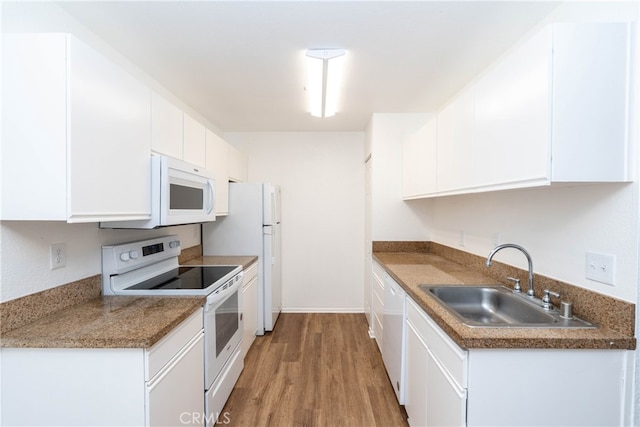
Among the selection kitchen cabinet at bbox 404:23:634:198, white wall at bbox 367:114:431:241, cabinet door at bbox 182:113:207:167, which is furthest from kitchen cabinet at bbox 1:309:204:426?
white wall at bbox 367:114:431:241

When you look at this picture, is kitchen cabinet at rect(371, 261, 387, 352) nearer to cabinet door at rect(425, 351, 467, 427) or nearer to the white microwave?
cabinet door at rect(425, 351, 467, 427)

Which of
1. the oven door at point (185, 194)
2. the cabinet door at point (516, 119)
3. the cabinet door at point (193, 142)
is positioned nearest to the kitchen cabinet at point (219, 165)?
the cabinet door at point (193, 142)

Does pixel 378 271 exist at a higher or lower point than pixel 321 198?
lower

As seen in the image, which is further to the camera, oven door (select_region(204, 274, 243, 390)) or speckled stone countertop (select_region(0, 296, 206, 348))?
oven door (select_region(204, 274, 243, 390))

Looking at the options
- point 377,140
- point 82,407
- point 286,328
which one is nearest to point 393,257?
point 377,140

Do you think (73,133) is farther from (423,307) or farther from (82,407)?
(423,307)

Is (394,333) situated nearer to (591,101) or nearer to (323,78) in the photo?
(591,101)

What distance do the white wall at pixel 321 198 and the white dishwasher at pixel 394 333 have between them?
55.3 inches

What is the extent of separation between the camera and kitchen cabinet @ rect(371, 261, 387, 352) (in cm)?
259

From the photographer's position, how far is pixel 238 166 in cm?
334

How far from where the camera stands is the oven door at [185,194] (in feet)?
5.40

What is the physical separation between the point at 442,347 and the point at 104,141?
1.78 metres

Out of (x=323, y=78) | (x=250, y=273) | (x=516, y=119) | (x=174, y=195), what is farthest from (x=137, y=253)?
(x=516, y=119)

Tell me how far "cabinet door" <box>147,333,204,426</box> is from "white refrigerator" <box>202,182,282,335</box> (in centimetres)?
148
